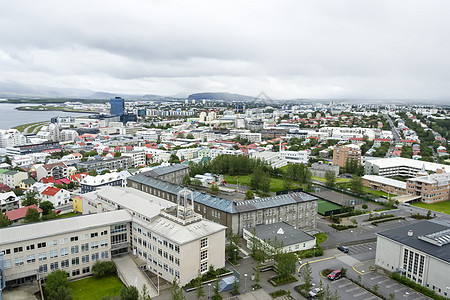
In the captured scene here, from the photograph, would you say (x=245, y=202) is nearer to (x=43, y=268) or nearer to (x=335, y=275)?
(x=335, y=275)

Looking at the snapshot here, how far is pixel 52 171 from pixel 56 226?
20.0 metres

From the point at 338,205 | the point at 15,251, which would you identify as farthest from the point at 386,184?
the point at 15,251

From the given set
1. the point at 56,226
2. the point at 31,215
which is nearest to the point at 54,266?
the point at 56,226

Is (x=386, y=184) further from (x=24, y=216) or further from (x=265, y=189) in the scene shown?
(x=24, y=216)

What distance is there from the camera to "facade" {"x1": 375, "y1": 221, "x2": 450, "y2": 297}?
13.0m

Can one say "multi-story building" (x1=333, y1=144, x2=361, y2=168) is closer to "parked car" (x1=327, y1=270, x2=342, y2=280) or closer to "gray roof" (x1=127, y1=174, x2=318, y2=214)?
"gray roof" (x1=127, y1=174, x2=318, y2=214)

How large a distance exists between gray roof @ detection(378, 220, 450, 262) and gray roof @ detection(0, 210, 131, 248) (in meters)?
12.9

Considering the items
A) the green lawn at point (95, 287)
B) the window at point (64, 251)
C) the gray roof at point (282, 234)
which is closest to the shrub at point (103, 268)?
the green lawn at point (95, 287)

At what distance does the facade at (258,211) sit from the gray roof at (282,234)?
31.6 inches

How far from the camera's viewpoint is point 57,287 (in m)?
12.0

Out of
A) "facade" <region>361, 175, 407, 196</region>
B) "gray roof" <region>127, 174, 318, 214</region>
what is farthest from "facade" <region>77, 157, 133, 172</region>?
"facade" <region>361, 175, 407, 196</region>

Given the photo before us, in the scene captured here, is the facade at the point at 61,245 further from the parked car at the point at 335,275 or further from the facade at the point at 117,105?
the facade at the point at 117,105

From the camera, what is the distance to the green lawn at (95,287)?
12.8m

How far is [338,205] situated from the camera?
25.2 metres
